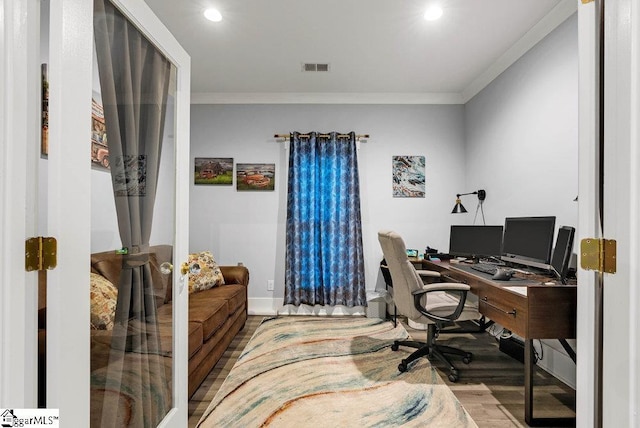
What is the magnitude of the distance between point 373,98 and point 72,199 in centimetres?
369

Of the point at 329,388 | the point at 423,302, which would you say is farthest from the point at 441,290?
the point at 329,388

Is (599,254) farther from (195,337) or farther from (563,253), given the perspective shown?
(195,337)

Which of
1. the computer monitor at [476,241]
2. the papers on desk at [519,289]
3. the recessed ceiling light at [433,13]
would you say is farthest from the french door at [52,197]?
the computer monitor at [476,241]

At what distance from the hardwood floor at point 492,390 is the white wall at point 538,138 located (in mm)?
210

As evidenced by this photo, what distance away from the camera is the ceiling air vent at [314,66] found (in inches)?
127

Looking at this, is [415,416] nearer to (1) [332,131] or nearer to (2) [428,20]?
(2) [428,20]

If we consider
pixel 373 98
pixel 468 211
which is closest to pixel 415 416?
pixel 468 211

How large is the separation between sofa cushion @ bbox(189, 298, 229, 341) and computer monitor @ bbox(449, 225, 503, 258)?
8.23ft

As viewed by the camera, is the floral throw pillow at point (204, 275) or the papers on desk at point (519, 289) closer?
the papers on desk at point (519, 289)

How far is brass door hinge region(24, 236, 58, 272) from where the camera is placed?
82 centimetres

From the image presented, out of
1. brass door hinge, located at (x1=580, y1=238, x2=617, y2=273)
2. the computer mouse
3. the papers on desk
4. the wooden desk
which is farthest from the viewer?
the computer mouse

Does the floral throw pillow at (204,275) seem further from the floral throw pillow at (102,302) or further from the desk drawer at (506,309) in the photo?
the desk drawer at (506,309)

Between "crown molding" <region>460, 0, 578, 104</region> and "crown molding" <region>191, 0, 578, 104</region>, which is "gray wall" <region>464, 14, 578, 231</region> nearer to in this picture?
"crown molding" <region>460, 0, 578, 104</region>

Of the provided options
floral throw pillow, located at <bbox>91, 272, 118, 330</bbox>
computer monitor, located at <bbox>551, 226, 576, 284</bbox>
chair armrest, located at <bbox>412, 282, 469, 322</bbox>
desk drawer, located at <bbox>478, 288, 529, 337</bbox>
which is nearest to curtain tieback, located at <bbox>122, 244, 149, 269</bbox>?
floral throw pillow, located at <bbox>91, 272, 118, 330</bbox>
